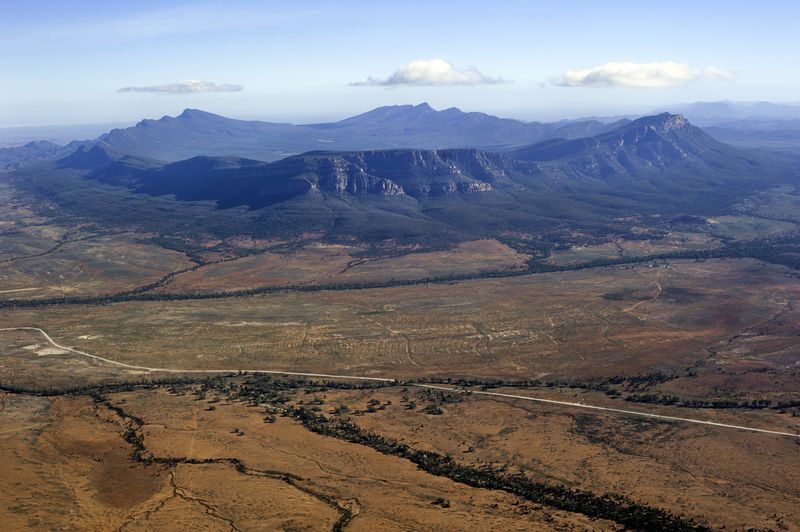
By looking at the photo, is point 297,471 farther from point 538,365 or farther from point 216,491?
point 538,365

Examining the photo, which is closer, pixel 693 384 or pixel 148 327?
pixel 693 384

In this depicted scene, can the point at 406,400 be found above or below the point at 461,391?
above

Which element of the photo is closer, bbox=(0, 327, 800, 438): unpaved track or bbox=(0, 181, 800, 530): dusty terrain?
bbox=(0, 181, 800, 530): dusty terrain

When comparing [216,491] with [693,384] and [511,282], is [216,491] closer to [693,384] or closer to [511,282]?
[693,384]

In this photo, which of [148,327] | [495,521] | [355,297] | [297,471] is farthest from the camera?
[355,297]

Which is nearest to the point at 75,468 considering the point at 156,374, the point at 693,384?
the point at 156,374

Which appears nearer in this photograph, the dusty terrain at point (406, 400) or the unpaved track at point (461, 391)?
the dusty terrain at point (406, 400)

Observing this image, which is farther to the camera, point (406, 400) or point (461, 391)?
point (461, 391)

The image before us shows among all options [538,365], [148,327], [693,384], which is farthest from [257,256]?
[693,384]

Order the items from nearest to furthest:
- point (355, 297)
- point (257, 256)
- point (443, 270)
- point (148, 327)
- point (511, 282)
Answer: point (148, 327) → point (355, 297) → point (511, 282) → point (443, 270) → point (257, 256)
